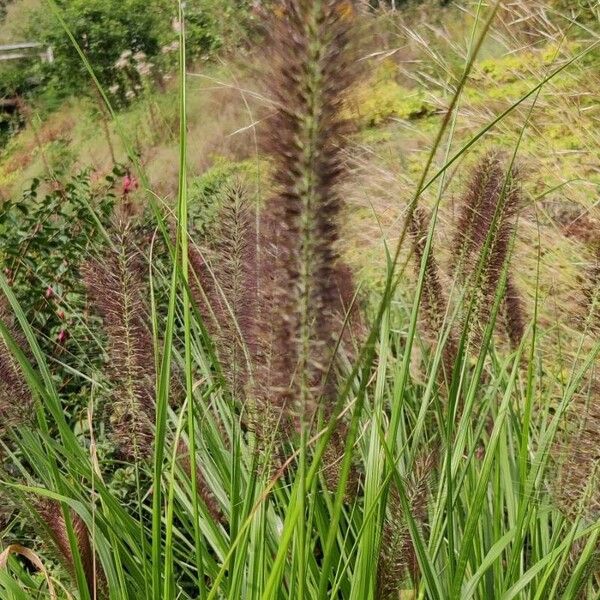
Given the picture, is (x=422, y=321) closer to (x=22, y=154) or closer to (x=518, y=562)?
(x=518, y=562)

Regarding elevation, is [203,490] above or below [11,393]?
below

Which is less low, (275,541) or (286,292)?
(286,292)

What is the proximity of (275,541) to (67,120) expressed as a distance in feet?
45.3

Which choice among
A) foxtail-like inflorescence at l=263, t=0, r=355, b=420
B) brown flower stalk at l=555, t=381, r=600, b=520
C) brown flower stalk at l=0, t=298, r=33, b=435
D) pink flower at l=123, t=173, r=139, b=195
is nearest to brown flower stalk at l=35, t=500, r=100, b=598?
brown flower stalk at l=0, t=298, r=33, b=435

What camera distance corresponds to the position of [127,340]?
1.22 m

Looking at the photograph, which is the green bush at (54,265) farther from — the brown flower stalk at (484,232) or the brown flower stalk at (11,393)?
the brown flower stalk at (484,232)

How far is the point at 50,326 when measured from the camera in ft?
9.78

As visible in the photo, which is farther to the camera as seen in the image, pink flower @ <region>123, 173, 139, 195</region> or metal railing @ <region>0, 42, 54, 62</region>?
metal railing @ <region>0, 42, 54, 62</region>

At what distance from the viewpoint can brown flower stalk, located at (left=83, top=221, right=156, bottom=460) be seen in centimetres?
123

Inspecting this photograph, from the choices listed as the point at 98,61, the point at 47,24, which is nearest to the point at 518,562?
the point at 98,61

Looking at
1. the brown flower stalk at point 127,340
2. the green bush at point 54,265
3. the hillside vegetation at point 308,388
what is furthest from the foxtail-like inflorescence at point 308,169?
the green bush at point 54,265

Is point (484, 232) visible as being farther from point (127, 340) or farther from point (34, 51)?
point (34, 51)

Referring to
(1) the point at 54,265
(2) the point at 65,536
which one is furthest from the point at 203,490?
(1) the point at 54,265

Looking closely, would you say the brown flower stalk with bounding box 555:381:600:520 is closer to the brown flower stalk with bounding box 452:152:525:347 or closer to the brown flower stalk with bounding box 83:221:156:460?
the brown flower stalk with bounding box 452:152:525:347
